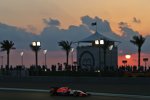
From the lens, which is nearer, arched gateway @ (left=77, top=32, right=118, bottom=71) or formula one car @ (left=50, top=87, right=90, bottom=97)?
formula one car @ (left=50, top=87, right=90, bottom=97)

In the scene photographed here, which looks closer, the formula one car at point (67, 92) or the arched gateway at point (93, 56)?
the formula one car at point (67, 92)

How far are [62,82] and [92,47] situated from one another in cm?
5783

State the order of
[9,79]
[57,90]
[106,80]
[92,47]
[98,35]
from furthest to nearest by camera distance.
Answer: [92,47], [98,35], [9,79], [106,80], [57,90]

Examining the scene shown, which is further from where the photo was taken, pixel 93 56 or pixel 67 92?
pixel 93 56

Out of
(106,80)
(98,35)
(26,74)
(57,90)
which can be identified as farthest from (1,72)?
(57,90)

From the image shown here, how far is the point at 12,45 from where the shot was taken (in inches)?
5143

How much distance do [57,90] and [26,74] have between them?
32492mm

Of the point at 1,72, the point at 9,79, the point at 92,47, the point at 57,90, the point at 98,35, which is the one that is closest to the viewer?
the point at 57,90

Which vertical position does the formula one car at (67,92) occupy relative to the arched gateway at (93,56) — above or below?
below

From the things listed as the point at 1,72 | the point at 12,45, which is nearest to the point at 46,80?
the point at 1,72

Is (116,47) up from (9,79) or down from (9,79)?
up

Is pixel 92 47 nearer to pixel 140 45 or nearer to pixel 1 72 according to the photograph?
pixel 140 45

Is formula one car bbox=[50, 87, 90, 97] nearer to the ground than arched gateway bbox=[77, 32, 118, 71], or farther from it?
nearer to the ground

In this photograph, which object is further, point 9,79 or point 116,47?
point 116,47
